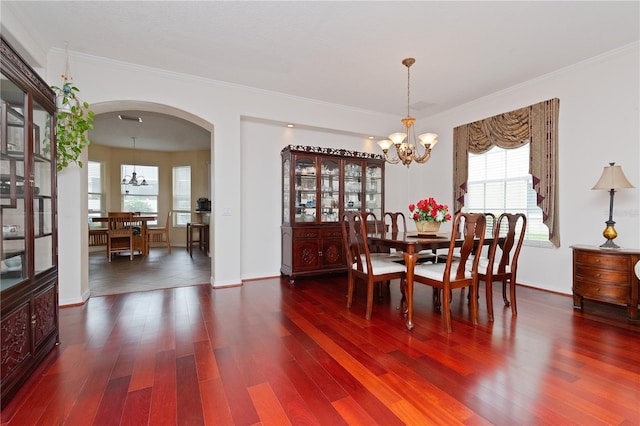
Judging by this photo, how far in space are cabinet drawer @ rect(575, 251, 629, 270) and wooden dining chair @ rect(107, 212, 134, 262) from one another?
7.44 m

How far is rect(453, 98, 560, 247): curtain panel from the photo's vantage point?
3.90 metres

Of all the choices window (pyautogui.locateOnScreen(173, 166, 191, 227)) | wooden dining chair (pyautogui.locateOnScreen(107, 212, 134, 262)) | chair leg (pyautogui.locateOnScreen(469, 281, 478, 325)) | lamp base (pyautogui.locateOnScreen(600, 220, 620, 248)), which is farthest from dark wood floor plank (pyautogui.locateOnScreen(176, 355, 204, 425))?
window (pyautogui.locateOnScreen(173, 166, 191, 227))

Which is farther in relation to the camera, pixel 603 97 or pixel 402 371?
pixel 603 97

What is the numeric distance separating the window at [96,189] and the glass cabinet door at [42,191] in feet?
22.0

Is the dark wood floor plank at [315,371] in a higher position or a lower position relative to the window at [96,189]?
lower

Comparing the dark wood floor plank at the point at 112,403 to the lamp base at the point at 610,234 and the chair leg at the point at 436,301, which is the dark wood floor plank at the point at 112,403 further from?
the lamp base at the point at 610,234

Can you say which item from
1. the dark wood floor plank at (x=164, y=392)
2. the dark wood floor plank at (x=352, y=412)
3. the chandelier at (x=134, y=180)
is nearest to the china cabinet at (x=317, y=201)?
the dark wood floor plank at (x=164, y=392)

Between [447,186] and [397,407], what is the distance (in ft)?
14.7

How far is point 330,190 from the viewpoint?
500 cm

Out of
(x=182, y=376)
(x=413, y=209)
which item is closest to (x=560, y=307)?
(x=413, y=209)

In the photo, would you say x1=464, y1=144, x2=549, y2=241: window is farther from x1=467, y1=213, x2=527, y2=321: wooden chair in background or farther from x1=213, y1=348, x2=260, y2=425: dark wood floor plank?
x1=213, y1=348, x2=260, y2=425: dark wood floor plank

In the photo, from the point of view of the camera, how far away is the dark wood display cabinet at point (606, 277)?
290 cm

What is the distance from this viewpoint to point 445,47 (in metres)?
3.27

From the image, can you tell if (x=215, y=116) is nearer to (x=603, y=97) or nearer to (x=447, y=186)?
(x=447, y=186)
